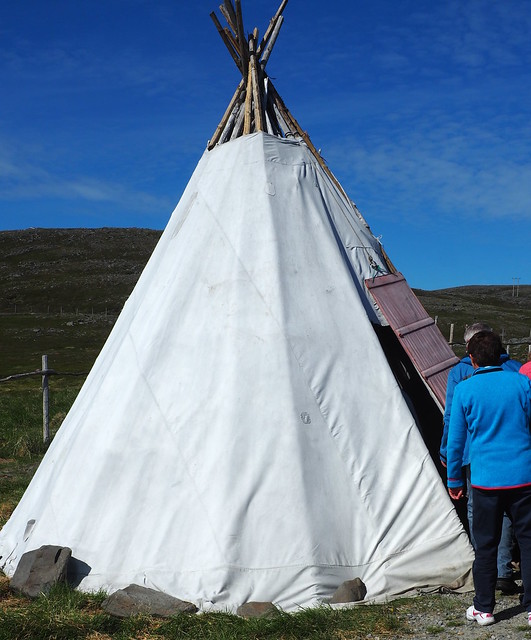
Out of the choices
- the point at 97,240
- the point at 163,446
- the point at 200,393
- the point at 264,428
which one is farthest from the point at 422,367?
the point at 97,240

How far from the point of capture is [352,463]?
552 cm

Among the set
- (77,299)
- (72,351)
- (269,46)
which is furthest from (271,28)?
(77,299)

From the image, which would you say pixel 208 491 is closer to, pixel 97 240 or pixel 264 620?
pixel 264 620

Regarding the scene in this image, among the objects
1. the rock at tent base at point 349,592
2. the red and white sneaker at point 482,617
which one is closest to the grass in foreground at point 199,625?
the rock at tent base at point 349,592

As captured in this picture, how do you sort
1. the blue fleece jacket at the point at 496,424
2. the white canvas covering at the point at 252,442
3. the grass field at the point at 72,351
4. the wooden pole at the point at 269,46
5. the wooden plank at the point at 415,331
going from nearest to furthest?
the blue fleece jacket at the point at 496,424 → the grass field at the point at 72,351 → the white canvas covering at the point at 252,442 → the wooden plank at the point at 415,331 → the wooden pole at the point at 269,46

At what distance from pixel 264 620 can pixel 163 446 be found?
68.1 inches

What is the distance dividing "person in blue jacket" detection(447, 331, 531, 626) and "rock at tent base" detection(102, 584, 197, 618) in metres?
2.09

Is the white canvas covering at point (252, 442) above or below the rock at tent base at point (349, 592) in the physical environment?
above

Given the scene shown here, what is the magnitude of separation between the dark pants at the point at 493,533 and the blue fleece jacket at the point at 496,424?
95mm

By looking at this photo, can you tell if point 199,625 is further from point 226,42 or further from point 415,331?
point 226,42

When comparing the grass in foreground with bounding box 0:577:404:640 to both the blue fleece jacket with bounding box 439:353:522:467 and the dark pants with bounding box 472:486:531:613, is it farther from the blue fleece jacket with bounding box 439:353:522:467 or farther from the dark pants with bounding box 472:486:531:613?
the blue fleece jacket with bounding box 439:353:522:467

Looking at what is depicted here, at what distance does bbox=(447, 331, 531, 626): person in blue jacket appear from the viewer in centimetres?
431

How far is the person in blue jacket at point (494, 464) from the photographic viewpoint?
431 centimetres

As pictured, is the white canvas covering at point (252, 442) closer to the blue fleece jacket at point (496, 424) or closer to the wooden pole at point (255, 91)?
the wooden pole at point (255, 91)
